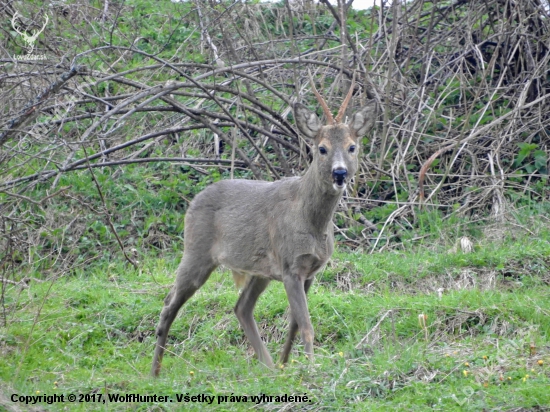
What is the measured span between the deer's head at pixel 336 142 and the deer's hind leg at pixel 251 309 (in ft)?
4.51

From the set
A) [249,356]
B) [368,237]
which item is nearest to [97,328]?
[249,356]

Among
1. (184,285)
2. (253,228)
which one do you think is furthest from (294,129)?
(184,285)

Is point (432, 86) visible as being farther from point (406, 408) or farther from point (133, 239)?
point (406, 408)

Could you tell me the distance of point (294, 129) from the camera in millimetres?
10828

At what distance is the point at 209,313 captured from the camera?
27.9 ft

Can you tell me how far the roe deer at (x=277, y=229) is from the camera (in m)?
6.96

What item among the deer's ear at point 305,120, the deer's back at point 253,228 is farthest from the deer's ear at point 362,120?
the deer's back at point 253,228

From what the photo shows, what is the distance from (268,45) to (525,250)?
513 centimetres

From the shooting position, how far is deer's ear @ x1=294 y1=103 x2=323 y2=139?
7.12 metres

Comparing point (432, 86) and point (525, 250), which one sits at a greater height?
point (432, 86)

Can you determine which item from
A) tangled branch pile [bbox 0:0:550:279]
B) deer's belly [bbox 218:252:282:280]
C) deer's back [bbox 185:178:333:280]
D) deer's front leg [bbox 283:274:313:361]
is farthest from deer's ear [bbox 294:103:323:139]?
tangled branch pile [bbox 0:0:550:279]

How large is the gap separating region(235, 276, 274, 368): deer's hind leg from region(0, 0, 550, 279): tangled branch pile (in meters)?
2.42

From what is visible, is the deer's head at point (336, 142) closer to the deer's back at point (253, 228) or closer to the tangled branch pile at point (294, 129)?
the deer's back at point (253, 228)

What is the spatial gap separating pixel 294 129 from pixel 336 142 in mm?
3914
